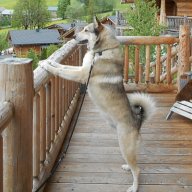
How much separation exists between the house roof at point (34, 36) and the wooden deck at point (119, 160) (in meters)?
35.1

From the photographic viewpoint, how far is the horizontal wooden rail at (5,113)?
2.10 meters

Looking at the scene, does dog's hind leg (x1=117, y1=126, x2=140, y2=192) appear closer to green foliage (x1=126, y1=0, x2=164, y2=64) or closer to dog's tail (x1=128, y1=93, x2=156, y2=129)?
dog's tail (x1=128, y1=93, x2=156, y2=129)

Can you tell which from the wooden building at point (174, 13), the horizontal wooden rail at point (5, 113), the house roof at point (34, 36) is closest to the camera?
the horizontal wooden rail at point (5, 113)

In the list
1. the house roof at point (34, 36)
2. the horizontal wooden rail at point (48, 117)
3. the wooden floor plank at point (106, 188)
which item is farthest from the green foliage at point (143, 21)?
the house roof at point (34, 36)

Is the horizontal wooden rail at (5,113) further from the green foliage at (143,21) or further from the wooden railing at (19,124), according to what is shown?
the green foliage at (143,21)

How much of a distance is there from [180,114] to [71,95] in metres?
1.35

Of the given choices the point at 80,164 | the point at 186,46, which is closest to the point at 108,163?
the point at 80,164

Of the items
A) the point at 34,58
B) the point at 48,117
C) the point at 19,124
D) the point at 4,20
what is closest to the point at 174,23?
the point at 34,58

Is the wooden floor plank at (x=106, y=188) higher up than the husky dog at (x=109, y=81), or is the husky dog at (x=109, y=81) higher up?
the husky dog at (x=109, y=81)

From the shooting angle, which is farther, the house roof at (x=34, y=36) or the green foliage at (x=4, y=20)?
the green foliage at (x=4, y=20)

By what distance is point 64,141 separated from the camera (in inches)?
177

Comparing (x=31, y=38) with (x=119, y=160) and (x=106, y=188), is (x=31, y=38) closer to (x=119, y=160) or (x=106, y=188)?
(x=119, y=160)

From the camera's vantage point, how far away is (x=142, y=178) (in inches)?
142

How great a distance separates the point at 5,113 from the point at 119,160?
1996 millimetres
